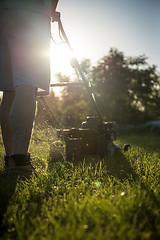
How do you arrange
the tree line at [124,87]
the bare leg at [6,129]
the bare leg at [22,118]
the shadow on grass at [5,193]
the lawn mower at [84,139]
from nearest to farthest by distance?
the shadow on grass at [5,193] → the bare leg at [22,118] → the bare leg at [6,129] → the lawn mower at [84,139] → the tree line at [124,87]

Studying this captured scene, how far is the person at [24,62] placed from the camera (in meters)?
1.86

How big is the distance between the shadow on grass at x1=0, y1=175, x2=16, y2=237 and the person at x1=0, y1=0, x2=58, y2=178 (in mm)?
86

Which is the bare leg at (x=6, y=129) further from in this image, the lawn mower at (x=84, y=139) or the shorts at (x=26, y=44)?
the lawn mower at (x=84, y=139)

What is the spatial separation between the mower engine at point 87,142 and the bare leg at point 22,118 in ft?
3.38

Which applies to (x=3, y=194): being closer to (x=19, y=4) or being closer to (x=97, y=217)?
(x=97, y=217)

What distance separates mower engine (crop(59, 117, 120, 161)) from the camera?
9.40 feet

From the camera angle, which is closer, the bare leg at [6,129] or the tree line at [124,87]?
the bare leg at [6,129]

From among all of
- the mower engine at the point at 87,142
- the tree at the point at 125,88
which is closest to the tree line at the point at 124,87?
the tree at the point at 125,88

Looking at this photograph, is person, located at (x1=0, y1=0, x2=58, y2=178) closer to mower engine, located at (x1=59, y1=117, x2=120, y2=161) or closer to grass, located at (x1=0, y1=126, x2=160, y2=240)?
grass, located at (x1=0, y1=126, x2=160, y2=240)

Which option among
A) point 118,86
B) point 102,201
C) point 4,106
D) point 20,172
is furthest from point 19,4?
point 118,86

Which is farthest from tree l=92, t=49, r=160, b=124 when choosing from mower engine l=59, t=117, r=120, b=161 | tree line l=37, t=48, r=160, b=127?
mower engine l=59, t=117, r=120, b=161

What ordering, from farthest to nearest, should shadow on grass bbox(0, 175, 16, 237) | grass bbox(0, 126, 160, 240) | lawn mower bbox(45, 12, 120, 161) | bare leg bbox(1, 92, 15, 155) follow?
lawn mower bbox(45, 12, 120, 161)
bare leg bbox(1, 92, 15, 155)
shadow on grass bbox(0, 175, 16, 237)
grass bbox(0, 126, 160, 240)

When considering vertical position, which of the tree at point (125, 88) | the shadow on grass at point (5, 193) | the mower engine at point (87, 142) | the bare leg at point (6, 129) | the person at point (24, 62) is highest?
the person at point (24, 62)

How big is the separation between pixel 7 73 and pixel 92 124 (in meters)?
1.40
